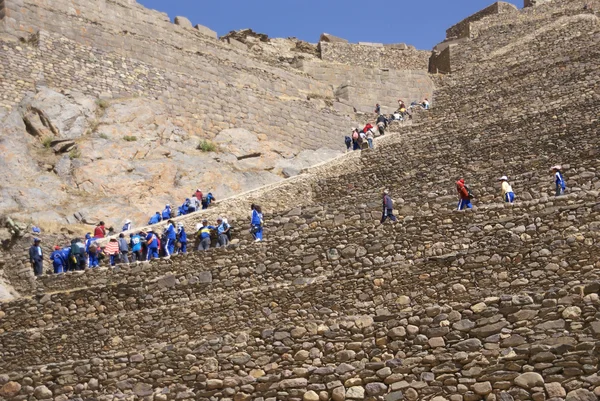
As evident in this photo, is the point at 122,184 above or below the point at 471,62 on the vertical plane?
below

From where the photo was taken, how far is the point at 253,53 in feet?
128

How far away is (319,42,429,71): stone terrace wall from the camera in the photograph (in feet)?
139

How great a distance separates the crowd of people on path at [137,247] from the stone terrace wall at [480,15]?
26067mm

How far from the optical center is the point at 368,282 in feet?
45.5

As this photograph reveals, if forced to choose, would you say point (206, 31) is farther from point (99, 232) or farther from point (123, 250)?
point (123, 250)

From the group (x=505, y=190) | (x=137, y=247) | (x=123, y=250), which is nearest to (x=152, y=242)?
(x=137, y=247)

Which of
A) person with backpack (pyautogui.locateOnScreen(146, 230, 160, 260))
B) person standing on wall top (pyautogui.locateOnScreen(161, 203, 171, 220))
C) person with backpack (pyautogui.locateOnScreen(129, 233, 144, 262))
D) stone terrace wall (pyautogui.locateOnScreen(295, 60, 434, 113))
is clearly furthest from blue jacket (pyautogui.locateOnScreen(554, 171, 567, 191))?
stone terrace wall (pyautogui.locateOnScreen(295, 60, 434, 113))

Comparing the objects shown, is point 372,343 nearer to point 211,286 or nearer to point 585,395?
point 585,395

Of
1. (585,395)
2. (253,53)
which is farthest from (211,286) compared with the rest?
(253,53)

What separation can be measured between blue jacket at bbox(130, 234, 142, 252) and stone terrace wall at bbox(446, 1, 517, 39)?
2618cm

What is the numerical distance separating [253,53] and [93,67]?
9.86 meters

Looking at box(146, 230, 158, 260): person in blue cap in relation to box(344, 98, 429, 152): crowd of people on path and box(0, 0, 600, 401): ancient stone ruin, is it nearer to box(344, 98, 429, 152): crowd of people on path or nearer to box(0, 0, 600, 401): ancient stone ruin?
box(0, 0, 600, 401): ancient stone ruin

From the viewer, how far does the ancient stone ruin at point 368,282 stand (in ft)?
34.0

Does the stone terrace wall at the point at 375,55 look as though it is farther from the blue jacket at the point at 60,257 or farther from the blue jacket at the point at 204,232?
the blue jacket at the point at 204,232
